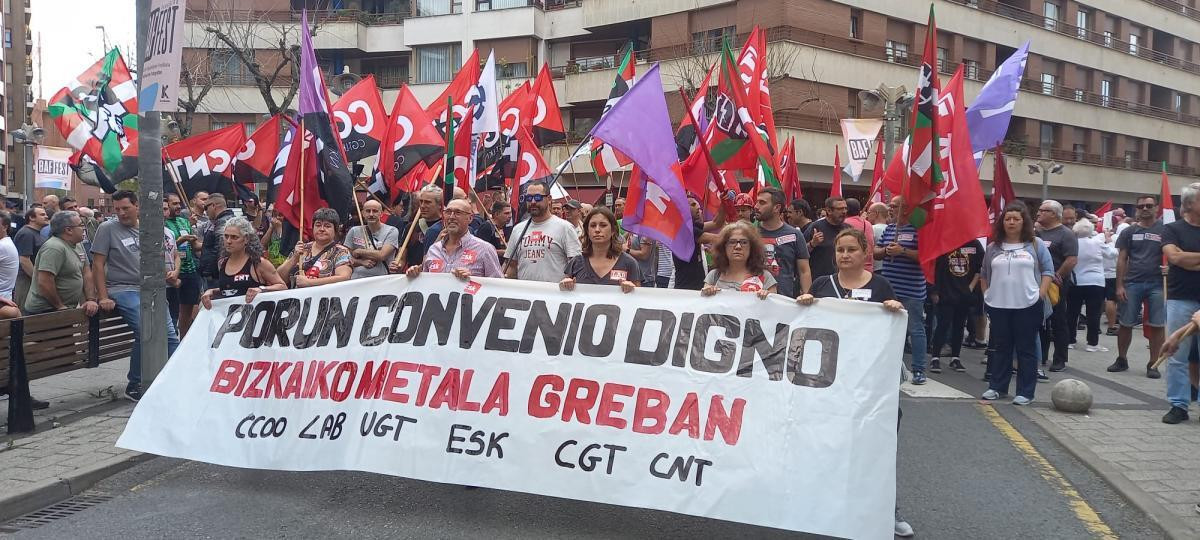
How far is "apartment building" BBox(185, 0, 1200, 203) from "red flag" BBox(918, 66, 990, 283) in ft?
64.4

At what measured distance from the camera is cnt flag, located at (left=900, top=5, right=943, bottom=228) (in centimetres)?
704

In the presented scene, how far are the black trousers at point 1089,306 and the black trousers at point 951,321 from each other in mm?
2099

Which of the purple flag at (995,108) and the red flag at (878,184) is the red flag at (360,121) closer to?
the purple flag at (995,108)

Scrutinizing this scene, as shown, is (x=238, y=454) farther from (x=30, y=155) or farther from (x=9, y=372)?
(x=30, y=155)

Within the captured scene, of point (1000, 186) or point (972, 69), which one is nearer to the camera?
point (1000, 186)

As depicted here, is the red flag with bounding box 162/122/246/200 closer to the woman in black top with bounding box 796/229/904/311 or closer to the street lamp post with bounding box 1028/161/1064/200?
the woman in black top with bounding box 796/229/904/311

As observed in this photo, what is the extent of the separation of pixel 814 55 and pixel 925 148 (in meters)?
23.9

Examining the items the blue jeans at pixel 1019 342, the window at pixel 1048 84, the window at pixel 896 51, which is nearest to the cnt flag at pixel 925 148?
the blue jeans at pixel 1019 342

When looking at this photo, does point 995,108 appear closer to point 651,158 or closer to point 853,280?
point 651,158

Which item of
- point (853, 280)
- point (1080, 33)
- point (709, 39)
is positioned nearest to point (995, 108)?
point (853, 280)

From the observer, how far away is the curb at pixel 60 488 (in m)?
4.89

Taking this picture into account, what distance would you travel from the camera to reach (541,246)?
21.1 feet

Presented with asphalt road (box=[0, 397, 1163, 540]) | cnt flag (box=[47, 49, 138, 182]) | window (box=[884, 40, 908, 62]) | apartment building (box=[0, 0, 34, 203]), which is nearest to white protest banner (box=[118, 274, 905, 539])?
asphalt road (box=[0, 397, 1163, 540])

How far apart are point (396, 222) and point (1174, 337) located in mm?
7253
